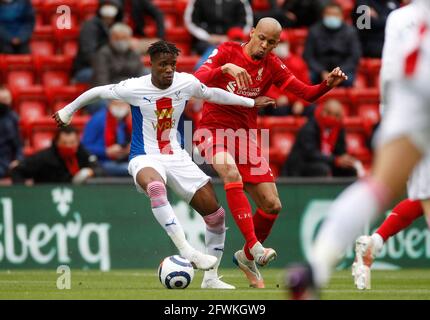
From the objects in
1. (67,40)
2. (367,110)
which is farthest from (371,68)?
(67,40)

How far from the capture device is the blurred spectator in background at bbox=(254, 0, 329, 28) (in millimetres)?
17797

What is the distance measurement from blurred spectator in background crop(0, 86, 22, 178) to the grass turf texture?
Result: 7.97 feet

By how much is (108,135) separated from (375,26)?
477 centimetres

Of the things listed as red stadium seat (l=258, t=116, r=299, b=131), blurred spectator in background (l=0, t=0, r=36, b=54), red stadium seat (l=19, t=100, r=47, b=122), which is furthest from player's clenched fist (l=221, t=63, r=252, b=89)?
blurred spectator in background (l=0, t=0, r=36, b=54)

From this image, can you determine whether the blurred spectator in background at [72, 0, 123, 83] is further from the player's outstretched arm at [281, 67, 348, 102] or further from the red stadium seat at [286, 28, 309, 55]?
the player's outstretched arm at [281, 67, 348, 102]

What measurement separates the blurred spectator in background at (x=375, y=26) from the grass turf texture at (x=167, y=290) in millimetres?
5218

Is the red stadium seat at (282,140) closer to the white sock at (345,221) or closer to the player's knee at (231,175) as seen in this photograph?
the player's knee at (231,175)

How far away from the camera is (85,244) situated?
1405 cm

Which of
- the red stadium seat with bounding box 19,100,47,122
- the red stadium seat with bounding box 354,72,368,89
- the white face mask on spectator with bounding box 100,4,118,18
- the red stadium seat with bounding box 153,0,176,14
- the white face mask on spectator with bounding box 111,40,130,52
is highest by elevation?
the white face mask on spectator with bounding box 100,4,118,18

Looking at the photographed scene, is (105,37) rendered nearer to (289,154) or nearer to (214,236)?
(289,154)

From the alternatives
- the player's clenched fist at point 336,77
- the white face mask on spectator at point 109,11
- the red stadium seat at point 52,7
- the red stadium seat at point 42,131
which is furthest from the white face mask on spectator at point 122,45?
the player's clenched fist at point 336,77
